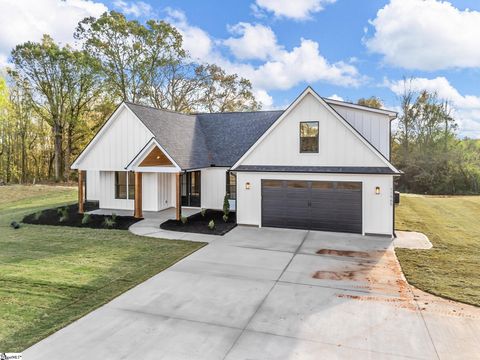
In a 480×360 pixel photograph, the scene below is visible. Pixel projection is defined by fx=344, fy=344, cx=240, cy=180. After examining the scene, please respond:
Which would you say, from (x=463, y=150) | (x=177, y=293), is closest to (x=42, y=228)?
(x=177, y=293)

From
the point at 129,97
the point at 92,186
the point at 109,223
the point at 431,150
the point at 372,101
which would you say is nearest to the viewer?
the point at 109,223

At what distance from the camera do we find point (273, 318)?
264 inches

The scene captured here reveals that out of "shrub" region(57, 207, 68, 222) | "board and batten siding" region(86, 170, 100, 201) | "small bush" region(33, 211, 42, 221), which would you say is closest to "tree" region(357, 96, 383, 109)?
"board and batten siding" region(86, 170, 100, 201)

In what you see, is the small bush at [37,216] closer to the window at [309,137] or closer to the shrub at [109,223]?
the shrub at [109,223]

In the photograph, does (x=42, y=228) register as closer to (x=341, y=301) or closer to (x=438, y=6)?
(x=341, y=301)

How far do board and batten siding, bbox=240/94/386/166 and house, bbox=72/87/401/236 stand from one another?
0.04 m

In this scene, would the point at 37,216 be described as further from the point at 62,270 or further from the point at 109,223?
the point at 62,270

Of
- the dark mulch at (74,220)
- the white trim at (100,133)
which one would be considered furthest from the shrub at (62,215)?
the white trim at (100,133)

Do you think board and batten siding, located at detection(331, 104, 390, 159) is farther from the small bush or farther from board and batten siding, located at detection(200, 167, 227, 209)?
the small bush

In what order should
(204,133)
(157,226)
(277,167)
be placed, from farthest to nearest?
(204,133) → (157,226) → (277,167)

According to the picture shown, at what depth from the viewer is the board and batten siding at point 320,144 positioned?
13414 mm

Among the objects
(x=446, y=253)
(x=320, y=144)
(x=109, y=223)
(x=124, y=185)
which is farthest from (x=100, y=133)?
(x=446, y=253)

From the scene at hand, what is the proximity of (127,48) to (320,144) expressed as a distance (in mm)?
27524

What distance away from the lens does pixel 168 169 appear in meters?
16.0
